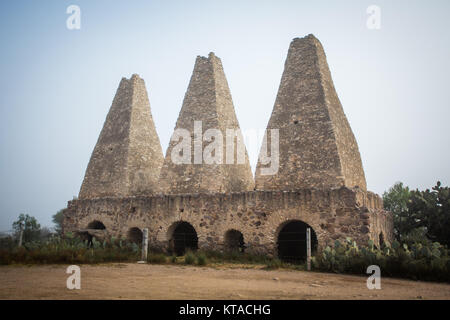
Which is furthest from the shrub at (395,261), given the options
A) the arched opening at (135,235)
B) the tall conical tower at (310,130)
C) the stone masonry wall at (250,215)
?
the arched opening at (135,235)

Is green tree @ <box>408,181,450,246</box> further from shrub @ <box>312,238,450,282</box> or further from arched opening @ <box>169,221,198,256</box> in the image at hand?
arched opening @ <box>169,221,198,256</box>

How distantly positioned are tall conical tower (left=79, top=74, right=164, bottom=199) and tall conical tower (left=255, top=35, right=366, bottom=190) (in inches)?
255

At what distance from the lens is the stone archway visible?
14.1 meters

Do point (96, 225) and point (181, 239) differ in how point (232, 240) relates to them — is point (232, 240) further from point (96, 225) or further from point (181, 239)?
point (96, 225)

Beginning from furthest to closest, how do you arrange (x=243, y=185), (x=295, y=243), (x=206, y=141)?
(x=243, y=185)
(x=206, y=141)
(x=295, y=243)

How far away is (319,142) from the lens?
39.9ft

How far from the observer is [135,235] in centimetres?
1434

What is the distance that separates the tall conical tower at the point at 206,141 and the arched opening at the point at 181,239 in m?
1.60

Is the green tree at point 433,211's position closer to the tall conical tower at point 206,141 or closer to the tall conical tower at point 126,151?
the tall conical tower at point 206,141

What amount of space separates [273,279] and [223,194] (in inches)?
208

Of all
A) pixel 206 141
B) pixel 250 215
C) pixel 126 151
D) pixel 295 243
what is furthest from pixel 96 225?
pixel 295 243

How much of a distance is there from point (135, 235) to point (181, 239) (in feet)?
6.63

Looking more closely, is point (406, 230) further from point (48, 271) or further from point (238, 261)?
A: point (48, 271)
